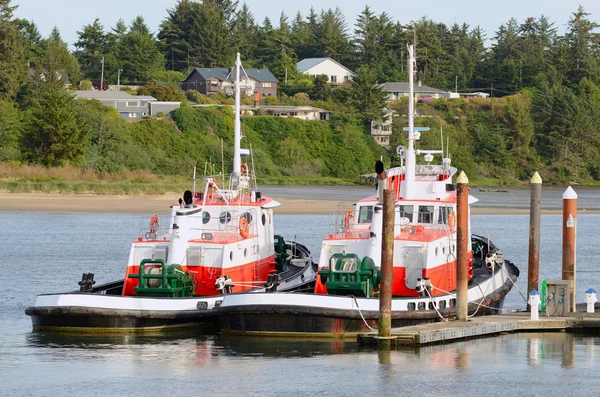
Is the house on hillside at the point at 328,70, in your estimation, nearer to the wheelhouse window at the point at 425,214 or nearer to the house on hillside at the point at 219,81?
the house on hillside at the point at 219,81

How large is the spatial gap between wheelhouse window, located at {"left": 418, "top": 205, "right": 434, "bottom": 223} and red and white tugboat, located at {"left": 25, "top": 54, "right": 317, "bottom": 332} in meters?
3.45

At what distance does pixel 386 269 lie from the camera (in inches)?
1043

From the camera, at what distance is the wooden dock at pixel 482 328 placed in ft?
88.3

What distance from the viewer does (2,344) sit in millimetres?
28609

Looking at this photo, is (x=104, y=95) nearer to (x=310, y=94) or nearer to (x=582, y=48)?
(x=310, y=94)

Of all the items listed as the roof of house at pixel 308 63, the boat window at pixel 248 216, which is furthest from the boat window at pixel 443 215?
the roof of house at pixel 308 63

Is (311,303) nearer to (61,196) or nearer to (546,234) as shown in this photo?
(546,234)

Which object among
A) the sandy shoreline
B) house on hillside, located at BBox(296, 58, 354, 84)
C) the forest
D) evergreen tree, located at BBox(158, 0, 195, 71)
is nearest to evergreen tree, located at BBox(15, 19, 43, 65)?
the forest

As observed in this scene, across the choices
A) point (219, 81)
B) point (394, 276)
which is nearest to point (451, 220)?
point (394, 276)

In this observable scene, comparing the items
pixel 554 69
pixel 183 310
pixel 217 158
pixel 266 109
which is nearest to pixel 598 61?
pixel 554 69

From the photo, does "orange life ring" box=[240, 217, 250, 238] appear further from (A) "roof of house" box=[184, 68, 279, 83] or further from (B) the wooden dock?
(A) "roof of house" box=[184, 68, 279, 83]

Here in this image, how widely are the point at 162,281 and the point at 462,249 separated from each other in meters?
7.39

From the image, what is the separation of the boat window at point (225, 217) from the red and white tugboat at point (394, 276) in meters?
3.06

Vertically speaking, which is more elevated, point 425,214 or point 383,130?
point 383,130
